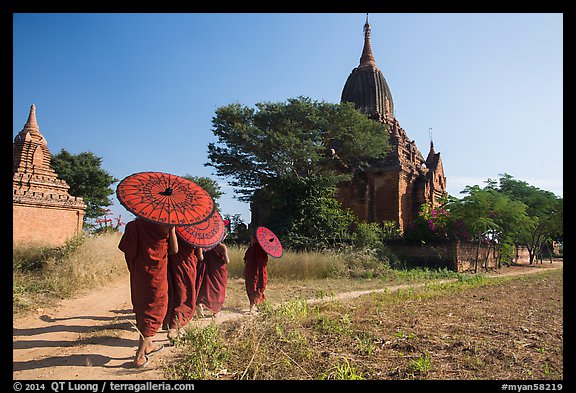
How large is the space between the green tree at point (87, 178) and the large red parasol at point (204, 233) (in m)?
23.9

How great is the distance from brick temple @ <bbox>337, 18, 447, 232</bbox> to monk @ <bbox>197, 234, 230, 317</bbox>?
1578 cm

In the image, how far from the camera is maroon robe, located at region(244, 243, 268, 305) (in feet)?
23.3

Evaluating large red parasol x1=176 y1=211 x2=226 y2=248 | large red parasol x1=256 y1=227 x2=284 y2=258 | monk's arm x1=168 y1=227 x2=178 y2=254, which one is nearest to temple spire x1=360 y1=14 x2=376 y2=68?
large red parasol x1=256 y1=227 x2=284 y2=258

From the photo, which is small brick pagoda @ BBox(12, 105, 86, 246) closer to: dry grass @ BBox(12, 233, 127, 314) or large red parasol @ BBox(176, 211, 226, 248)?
dry grass @ BBox(12, 233, 127, 314)

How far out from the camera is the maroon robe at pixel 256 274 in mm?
→ 7094

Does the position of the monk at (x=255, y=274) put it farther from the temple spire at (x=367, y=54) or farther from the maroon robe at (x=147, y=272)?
the temple spire at (x=367, y=54)

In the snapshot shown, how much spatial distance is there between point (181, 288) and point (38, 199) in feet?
39.9

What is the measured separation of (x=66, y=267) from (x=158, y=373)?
6688mm

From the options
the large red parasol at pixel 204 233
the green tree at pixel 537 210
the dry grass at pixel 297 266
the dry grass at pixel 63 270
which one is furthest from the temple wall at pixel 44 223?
the green tree at pixel 537 210
